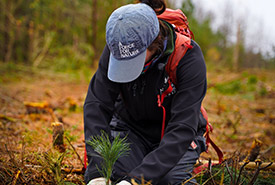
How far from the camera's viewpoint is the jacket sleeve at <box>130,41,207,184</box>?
5.15 feet

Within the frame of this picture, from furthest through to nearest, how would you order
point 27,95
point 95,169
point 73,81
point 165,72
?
1. point 73,81
2. point 27,95
3. point 165,72
4. point 95,169

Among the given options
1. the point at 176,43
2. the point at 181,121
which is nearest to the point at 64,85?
the point at 176,43

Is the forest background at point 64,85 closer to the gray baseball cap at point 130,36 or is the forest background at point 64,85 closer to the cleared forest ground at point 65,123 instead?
the cleared forest ground at point 65,123

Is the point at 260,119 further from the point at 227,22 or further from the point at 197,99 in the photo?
the point at 227,22

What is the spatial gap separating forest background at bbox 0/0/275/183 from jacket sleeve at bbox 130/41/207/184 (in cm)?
81

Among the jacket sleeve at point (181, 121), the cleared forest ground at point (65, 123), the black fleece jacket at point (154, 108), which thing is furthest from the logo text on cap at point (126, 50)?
the cleared forest ground at point (65, 123)

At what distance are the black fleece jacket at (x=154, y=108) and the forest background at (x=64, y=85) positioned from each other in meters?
0.61

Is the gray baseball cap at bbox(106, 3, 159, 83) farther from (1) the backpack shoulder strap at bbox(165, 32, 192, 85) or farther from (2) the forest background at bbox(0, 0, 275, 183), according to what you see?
(2) the forest background at bbox(0, 0, 275, 183)

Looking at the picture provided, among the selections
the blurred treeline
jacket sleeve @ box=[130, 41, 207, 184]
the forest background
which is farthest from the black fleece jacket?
the blurred treeline

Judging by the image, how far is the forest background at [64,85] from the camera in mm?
3354

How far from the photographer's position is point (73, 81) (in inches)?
336

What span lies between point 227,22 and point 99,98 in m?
23.6

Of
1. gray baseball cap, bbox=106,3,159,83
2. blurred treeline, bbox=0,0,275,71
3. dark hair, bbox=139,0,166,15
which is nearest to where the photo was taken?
gray baseball cap, bbox=106,3,159,83

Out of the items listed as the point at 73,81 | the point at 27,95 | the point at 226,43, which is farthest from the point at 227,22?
the point at 27,95
